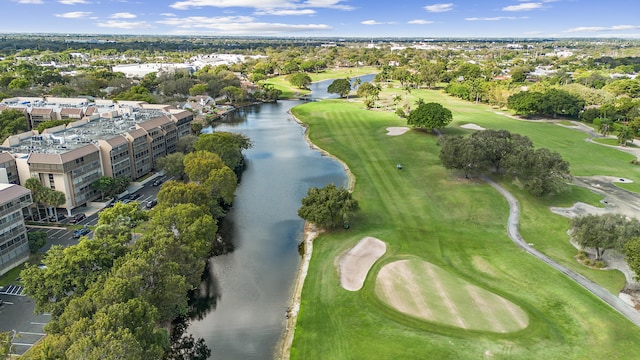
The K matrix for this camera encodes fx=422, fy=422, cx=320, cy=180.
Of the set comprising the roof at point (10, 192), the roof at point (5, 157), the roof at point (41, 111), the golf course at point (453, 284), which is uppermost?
the roof at point (41, 111)

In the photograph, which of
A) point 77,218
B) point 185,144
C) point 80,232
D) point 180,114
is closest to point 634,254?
point 80,232

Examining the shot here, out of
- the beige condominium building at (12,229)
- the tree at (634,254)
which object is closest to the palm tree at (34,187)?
the beige condominium building at (12,229)

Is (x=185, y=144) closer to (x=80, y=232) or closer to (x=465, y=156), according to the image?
(x=80, y=232)

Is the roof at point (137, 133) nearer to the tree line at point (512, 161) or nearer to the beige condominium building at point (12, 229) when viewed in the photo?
the beige condominium building at point (12, 229)

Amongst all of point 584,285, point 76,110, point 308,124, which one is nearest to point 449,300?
point 584,285

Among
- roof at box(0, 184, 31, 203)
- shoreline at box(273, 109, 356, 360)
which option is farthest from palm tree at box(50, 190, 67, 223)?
shoreline at box(273, 109, 356, 360)

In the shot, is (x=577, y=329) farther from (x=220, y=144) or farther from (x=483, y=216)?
(x=220, y=144)

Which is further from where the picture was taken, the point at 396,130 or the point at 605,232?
the point at 396,130
